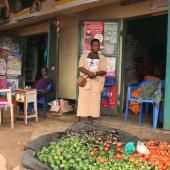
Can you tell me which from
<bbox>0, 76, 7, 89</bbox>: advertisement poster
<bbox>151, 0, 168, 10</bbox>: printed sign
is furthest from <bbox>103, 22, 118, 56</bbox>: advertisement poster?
<bbox>0, 76, 7, 89</bbox>: advertisement poster

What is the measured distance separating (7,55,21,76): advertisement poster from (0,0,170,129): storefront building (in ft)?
3.93

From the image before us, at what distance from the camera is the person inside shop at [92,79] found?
8094 millimetres

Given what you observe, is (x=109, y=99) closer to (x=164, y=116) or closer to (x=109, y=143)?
(x=164, y=116)

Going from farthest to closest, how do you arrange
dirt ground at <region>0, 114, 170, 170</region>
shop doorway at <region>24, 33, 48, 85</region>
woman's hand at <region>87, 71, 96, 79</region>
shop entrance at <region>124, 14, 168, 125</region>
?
shop doorway at <region>24, 33, 48, 85</region>
shop entrance at <region>124, 14, 168, 125</region>
woman's hand at <region>87, 71, 96, 79</region>
dirt ground at <region>0, 114, 170, 170</region>

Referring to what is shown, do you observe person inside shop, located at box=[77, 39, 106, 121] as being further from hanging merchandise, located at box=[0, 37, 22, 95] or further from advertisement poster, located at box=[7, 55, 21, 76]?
advertisement poster, located at box=[7, 55, 21, 76]

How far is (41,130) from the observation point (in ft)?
25.8

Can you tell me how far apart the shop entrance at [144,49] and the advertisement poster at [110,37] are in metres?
0.35

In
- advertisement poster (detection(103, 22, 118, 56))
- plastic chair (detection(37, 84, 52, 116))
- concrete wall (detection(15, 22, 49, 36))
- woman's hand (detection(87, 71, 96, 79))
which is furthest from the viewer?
concrete wall (detection(15, 22, 49, 36))

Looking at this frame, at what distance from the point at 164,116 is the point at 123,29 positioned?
2.77 meters

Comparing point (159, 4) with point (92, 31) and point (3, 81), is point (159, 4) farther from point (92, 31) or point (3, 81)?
point (3, 81)

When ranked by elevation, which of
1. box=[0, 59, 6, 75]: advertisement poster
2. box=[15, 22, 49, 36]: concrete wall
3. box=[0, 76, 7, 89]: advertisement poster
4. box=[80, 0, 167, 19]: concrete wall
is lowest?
box=[0, 76, 7, 89]: advertisement poster

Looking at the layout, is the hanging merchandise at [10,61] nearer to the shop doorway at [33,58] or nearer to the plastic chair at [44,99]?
the shop doorway at [33,58]

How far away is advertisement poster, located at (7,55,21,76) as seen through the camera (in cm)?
1352

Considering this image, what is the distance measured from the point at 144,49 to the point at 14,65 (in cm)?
436
